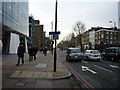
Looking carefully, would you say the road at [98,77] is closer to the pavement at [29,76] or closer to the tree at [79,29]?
the pavement at [29,76]

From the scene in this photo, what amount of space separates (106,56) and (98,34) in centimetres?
7023

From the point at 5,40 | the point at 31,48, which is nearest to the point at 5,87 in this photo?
the point at 31,48

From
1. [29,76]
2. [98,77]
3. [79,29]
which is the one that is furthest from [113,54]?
[79,29]

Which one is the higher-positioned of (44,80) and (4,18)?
(4,18)

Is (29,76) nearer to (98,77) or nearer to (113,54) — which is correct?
(98,77)

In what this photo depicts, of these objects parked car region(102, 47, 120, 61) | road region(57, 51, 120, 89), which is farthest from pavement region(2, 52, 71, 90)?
parked car region(102, 47, 120, 61)

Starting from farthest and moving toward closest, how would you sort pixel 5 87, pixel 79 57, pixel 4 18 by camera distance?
pixel 4 18 < pixel 79 57 < pixel 5 87

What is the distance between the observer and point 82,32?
72.9 m

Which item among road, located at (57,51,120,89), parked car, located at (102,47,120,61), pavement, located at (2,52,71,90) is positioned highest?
parked car, located at (102,47,120,61)

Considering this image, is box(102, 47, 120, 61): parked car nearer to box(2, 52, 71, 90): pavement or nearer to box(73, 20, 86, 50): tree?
box(2, 52, 71, 90): pavement

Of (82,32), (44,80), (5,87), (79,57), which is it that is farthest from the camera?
(82,32)

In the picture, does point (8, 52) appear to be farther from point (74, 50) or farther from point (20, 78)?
point (20, 78)

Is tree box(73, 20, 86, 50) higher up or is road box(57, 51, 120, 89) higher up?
tree box(73, 20, 86, 50)

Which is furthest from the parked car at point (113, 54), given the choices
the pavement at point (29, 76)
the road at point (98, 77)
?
the pavement at point (29, 76)
